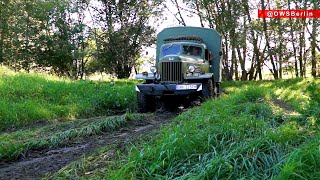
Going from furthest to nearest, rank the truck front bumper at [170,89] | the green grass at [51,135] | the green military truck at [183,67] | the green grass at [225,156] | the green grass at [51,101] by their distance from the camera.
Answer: the green military truck at [183,67] < the truck front bumper at [170,89] < the green grass at [51,101] < the green grass at [51,135] < the green grass at [225,156]

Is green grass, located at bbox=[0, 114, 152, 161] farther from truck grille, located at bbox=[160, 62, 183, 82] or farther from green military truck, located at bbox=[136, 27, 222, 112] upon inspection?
truck grille, located at bbox=[160, 62, 183, 82]

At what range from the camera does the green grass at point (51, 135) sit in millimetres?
4668

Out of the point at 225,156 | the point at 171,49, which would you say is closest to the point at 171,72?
the point at 171,49

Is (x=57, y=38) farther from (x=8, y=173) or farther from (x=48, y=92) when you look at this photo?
(x=8, y=173)

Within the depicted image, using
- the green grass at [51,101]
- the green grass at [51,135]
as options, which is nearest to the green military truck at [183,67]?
the green grass at [51,101]

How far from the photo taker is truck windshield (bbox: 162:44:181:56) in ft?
32.4

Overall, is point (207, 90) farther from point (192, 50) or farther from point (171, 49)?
point (171, 49)

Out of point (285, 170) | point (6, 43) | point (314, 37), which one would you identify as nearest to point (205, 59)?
point (285, 170)

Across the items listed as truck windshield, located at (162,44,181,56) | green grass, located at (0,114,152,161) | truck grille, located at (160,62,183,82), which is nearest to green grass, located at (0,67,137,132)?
green grass, located at (0,114,152,161)

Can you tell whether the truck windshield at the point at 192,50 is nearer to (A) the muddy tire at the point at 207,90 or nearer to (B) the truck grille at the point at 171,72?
(B) the truck grille at the point at 171,72

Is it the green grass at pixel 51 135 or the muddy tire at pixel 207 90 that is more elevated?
the muddy tire at pixel 207 90

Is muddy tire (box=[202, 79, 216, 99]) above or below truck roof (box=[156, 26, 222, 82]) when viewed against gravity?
below

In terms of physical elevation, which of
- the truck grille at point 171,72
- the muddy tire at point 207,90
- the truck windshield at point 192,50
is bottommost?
the muddy tire at point 207,90

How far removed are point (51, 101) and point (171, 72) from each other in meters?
3.23
